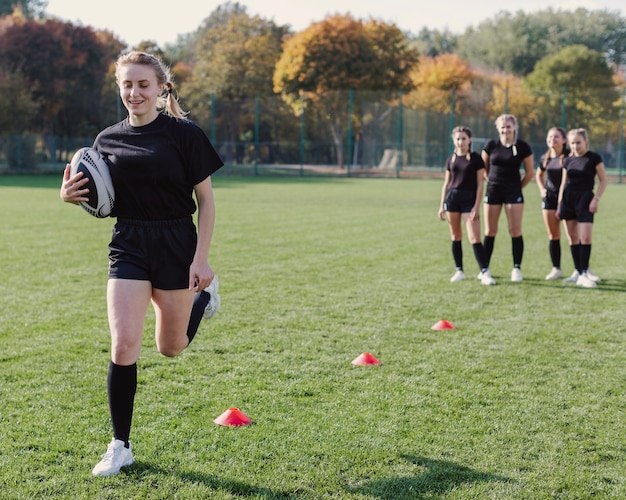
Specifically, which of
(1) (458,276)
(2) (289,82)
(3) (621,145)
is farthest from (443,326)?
(2) (289,82)

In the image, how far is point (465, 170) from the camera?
31.1 ft

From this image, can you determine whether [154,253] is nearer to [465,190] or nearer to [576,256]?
[465,190]

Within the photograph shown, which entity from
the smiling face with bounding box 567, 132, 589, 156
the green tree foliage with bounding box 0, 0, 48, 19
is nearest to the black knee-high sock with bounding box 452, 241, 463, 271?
the smiling face with bounding box 567, 132, 589, 156

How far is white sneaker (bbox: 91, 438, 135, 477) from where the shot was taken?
369 cm

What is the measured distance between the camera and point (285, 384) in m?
5.23

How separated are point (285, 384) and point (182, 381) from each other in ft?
2.37

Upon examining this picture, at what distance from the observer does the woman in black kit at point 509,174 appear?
951 centimetres

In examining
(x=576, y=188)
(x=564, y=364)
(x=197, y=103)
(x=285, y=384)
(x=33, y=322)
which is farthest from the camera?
Answer: (x=197, y=103)

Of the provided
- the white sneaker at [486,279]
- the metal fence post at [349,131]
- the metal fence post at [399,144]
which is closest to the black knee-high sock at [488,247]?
the white sneaker at [486,279]

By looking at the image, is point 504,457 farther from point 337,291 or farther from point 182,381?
point 337,291

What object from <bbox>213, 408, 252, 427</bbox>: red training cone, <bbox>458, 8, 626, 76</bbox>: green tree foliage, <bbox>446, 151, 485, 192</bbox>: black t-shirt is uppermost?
<bbox>458, 8, 626, 76</bbox>: green tree foliage

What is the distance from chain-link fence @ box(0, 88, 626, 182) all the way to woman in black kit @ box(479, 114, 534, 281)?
95.2ft

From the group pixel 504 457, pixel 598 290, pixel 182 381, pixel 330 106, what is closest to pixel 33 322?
pixel 182 381

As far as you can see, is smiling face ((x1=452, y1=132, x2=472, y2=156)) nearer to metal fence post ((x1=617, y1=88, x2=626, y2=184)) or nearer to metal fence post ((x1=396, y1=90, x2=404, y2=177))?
metal fence post ((x1=396, y1=90, x2=404, y2=177))
